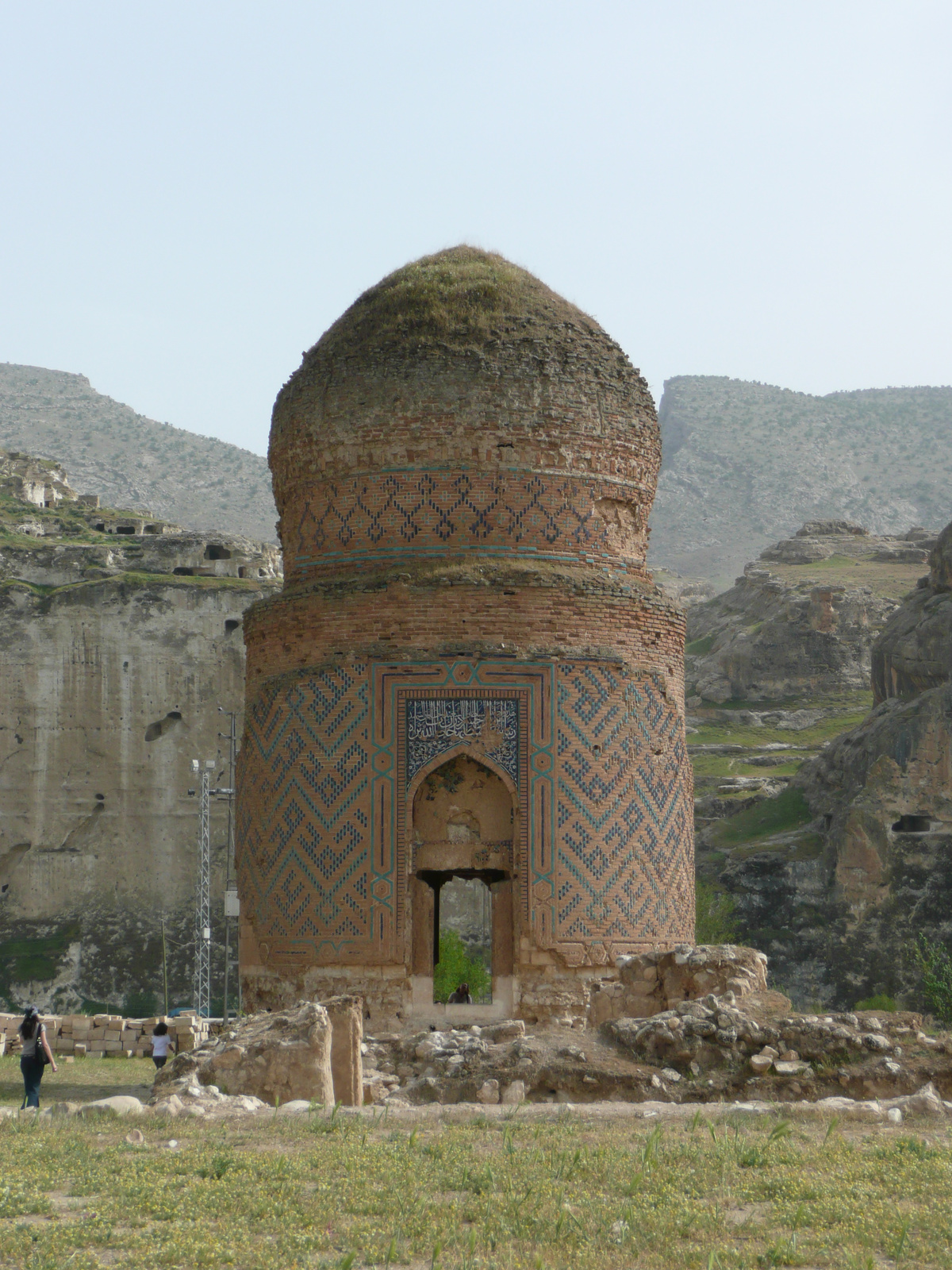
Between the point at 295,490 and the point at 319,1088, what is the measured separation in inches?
251

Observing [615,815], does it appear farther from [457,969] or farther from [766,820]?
[766,820]

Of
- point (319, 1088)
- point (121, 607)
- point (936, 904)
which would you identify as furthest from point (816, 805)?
point (319, 1088)

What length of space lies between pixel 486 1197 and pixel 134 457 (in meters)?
84.5

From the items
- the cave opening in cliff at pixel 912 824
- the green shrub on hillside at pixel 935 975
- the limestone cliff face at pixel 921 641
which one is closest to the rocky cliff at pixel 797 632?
the limestone cliff face at pixel 921 641

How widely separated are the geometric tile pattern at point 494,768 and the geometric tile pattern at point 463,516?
113 cm

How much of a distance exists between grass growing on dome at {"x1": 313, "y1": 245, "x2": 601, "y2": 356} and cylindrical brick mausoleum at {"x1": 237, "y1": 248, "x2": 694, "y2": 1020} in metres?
0.03

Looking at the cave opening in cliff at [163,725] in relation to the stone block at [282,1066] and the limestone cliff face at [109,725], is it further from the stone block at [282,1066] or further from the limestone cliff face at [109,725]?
the stone block at [282,1066]

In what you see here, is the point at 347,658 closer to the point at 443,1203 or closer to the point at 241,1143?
the point at 241,1143

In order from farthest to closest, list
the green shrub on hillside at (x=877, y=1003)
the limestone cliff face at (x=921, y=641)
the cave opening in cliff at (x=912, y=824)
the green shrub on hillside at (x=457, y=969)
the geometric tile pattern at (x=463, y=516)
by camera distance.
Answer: the limestone cliff face at (x=921, y=641) < the cave opening in cliff at (x=912, y=824) < the green shrub on hillside at (x=877, y=1003) < the green shrub on hillside at (x=457, y=969) < the geometric tile pattern at (x=463, y=516)

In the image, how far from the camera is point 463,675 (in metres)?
13.5

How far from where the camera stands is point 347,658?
45.1 ft

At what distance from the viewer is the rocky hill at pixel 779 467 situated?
4242 inches

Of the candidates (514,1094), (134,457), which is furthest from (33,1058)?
(134,457)

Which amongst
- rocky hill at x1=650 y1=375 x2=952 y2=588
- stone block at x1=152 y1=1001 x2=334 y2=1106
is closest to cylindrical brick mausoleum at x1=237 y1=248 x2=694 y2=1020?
stone block at x1=152 y1=1001 x2=334 y2=1106
